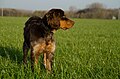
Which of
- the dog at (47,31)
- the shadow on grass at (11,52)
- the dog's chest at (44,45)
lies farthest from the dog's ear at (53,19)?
the shadow on grass at (11,52)

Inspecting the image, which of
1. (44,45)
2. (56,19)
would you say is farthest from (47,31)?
(56,19)

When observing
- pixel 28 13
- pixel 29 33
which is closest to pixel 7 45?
pixel 29 33

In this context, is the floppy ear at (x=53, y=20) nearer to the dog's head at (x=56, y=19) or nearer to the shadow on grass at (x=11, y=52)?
the dog's head at (x=56, y=19)

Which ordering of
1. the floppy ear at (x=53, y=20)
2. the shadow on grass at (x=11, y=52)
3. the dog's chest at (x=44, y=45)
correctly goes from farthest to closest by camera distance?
the shadow on grass at (x=11, y=52) → the dog's chest at (x=44, y=45) → the floppy ear at (x=53, y=20)

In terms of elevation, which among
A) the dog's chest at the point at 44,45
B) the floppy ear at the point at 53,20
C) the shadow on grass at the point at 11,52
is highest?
the floppy ear at the point at 53,20

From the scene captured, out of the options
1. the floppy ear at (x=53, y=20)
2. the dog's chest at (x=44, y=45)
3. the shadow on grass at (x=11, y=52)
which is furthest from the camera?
the shadow on grass at (x=11, y=52)

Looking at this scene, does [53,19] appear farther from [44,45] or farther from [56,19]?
[44,45]

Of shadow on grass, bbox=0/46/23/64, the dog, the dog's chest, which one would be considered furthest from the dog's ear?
shadow on grass, bbox=0/46/23/64

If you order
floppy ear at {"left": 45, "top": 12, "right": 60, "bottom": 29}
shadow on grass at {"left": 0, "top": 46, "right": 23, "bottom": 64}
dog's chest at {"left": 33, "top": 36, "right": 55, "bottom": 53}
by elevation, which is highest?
floppy ear at {"left": 45, "top": 12, "right": 60, "bottom": 29}

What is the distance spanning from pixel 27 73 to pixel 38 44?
113 cm

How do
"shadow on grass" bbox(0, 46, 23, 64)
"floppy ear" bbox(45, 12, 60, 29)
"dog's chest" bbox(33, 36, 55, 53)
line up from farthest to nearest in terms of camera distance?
"shadow on grass" bbox(0, 46, 23, 64)
"dog's chest" bbox(33, 36, 55, 53)
"floppy ear" bbox(45, 12, 60, 29)

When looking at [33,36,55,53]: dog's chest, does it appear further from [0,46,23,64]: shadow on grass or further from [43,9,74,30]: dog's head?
[0,46,23,64]: shadow on grass

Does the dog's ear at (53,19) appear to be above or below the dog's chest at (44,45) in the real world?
above

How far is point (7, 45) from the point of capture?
1041 centimetres
